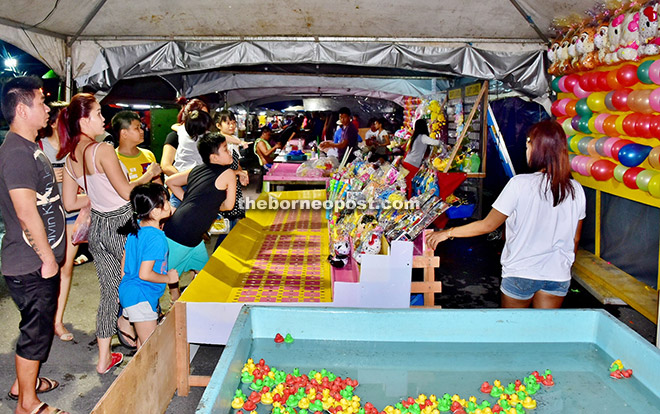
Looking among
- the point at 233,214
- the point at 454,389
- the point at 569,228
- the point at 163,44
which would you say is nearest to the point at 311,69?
the point at 163,44

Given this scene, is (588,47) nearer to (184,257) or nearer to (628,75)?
(628,75)

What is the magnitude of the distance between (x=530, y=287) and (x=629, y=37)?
2.70 meters

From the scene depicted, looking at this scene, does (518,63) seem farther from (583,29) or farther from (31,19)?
(31,19)

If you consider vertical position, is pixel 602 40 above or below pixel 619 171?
above

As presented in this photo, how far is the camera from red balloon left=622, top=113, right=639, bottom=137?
4.65 m

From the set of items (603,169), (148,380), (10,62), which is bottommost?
(148,380)

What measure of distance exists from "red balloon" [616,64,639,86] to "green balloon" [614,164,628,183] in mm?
734

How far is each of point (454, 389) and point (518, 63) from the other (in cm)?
457

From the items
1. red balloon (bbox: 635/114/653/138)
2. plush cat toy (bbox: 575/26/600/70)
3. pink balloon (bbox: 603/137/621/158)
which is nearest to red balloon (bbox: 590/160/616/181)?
pink balloon (bbox: 603/137/621/158)

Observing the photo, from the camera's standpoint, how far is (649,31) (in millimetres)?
4172

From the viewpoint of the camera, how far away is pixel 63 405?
3.25 m

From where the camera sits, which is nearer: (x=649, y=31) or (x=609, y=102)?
(x=649, y=31)

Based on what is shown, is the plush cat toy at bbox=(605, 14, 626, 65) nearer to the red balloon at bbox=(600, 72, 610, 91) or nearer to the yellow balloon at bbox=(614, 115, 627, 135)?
the red balloon at bbox=(600, 72, 610, 91)

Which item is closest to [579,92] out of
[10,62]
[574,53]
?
[574,53]
